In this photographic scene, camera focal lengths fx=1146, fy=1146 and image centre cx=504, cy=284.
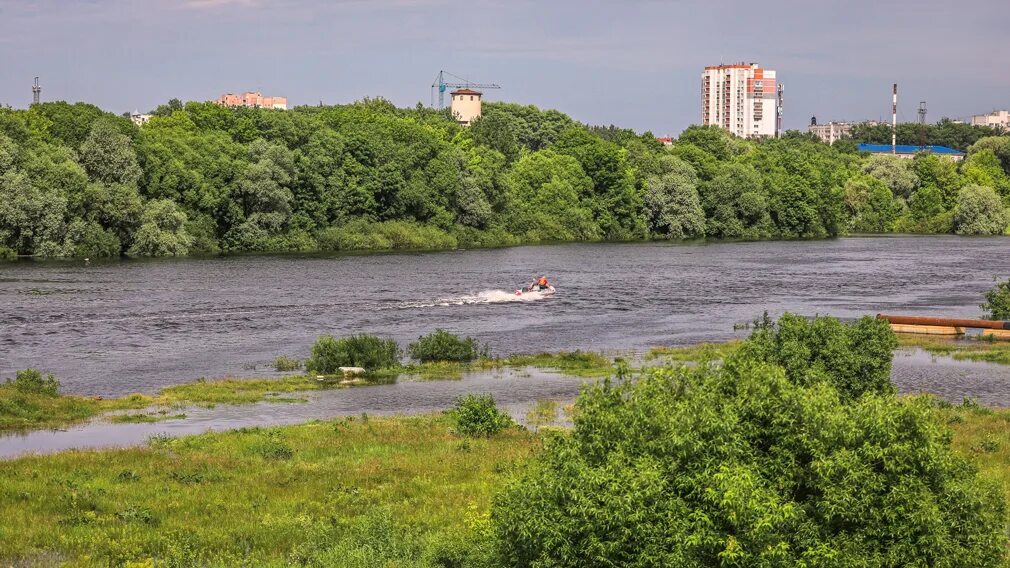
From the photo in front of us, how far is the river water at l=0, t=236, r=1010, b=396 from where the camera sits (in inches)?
2237

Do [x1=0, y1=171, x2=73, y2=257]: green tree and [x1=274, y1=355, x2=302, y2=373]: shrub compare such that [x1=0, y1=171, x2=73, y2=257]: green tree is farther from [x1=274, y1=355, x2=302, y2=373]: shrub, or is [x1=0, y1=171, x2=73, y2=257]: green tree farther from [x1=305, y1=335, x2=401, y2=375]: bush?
[x1=305, y1=335, x2=401, y2=375]: bush

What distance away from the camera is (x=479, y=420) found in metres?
36.3

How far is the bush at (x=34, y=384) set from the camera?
42344 millimetres

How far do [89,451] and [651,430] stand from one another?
19.9 metres

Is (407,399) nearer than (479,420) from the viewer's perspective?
No

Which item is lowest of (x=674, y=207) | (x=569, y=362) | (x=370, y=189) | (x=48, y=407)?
(x=569, y=362)

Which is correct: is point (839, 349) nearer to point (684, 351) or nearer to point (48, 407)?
point (684, 351)

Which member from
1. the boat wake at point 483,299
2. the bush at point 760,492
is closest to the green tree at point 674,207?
→ the boat wake at point 483,299

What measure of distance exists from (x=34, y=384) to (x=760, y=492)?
33661 mm

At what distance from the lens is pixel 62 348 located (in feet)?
185

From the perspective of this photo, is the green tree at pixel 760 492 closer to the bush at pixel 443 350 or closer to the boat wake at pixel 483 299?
the bush at pixel 443 350

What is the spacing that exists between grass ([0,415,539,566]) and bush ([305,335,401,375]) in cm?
1387

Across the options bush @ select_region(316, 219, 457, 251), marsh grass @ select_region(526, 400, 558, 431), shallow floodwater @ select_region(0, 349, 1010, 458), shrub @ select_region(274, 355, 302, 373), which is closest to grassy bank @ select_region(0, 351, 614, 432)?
shallow floodwater @ select_region(0, 349, 1010, 458)

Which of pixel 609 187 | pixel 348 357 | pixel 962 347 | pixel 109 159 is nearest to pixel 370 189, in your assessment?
pixel 109 159
